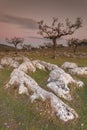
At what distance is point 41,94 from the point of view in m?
21.0

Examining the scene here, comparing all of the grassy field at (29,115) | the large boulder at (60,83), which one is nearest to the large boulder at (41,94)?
the grassy field at (29,115)

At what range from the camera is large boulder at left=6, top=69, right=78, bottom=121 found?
19.4m

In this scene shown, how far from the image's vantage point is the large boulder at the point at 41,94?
19.4 meters

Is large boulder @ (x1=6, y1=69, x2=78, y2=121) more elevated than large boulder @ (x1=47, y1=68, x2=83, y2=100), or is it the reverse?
large boulder @ (x1=6, y1=69, x2=78, y2=121)

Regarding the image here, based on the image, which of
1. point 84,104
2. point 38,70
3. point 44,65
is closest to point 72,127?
point 84,104

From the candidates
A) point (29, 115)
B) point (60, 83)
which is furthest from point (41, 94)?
point (60, 83)

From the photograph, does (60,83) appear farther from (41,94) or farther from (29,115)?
(29,115)

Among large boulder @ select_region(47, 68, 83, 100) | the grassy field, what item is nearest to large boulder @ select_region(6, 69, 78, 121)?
the grassy field

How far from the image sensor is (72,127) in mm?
18391

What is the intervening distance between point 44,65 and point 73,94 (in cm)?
1387

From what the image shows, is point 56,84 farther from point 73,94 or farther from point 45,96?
point 45,96

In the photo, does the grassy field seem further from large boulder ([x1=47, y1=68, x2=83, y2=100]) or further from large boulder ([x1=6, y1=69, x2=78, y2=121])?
large boulder ([x1=47, y1=68, x2=83, y2=100])

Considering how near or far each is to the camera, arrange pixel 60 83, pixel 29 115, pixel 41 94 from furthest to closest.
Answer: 1. pixel 60 83
2. pixel 41 94
3. pixel 29 115

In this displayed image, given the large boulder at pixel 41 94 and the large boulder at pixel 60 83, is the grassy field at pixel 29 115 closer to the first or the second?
the large boulder at pixel 41 94
